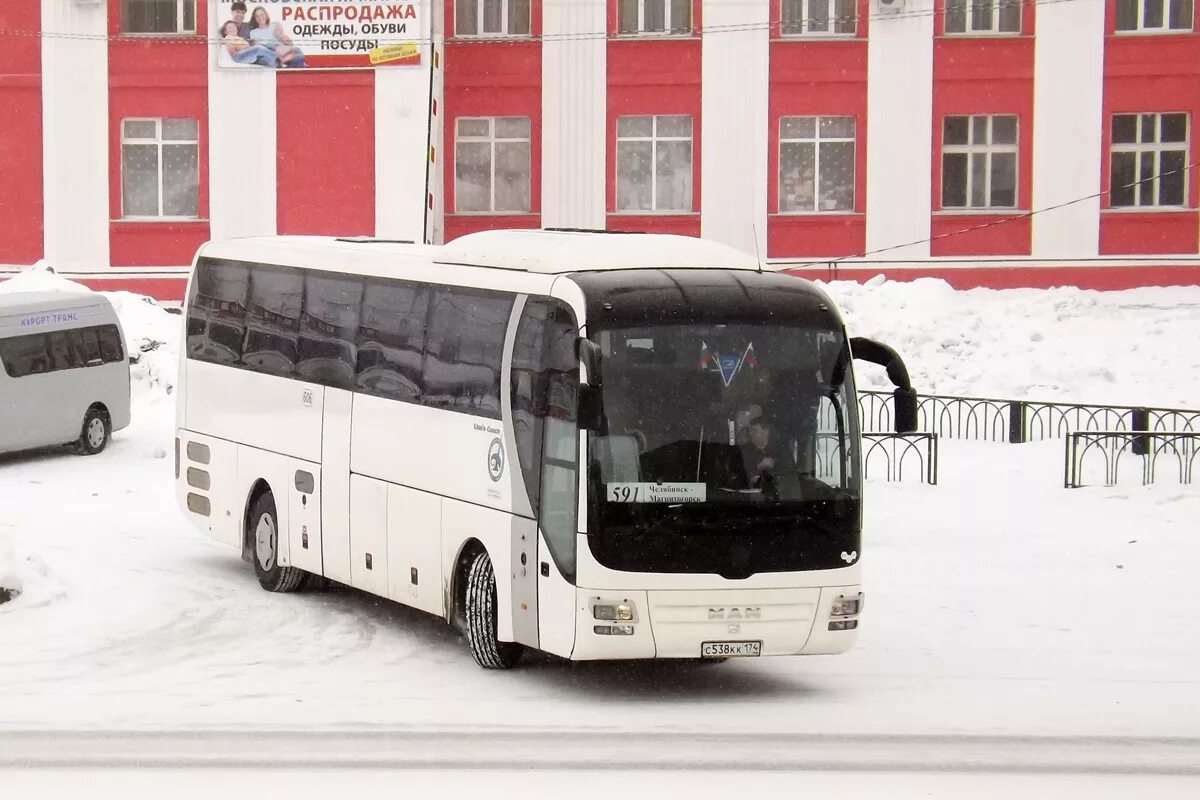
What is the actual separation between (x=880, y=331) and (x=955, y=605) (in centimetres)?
1750

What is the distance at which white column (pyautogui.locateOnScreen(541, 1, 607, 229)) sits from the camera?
1535 inches

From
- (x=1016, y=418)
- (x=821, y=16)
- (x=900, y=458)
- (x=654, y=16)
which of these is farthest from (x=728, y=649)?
(x=821, y=16)

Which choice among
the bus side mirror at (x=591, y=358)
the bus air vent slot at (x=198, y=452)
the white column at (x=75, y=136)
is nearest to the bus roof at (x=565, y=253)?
the bus side mirror at (x=591, y=358)

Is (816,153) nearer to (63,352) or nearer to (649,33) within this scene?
(649,33)

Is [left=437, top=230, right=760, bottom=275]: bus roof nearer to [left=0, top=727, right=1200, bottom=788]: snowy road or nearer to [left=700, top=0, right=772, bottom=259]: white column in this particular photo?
[left=0, top=727, right=1200, bottom=788]: snowy road

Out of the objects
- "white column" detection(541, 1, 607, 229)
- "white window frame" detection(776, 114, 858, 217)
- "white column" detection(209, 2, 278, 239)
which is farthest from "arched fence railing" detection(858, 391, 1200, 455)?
"white column" detection(209, 2, 278, 239)

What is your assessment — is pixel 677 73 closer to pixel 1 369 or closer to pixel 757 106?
pixel 757 106

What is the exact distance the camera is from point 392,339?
15.6 m

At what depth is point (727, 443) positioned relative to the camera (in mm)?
12773

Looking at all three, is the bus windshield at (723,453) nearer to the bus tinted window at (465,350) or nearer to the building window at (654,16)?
the bus tinted window at (465,350)

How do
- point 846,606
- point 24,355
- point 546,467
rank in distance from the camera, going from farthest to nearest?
point 24,355, point 546,467, point 846,606

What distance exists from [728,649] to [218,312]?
7975 millimetres

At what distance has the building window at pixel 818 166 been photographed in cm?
3934

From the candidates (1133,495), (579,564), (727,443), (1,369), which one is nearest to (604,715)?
(579,564)
